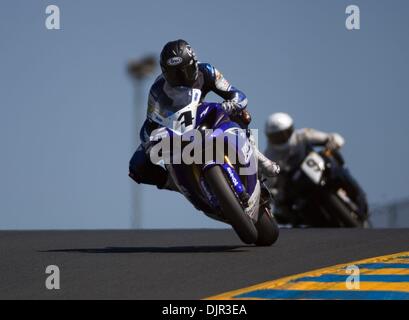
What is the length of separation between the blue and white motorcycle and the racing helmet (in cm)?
9

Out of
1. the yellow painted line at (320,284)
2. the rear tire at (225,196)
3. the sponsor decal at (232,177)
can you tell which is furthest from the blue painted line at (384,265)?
the sponsor decal at (232,177)

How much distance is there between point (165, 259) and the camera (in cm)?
1082

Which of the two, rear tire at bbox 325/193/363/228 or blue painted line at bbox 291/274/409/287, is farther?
rear tire at bbox 325/193/363/228

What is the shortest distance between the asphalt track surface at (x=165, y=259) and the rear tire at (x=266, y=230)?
10 centimetres

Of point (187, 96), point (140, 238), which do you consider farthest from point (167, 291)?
point (140, 238)

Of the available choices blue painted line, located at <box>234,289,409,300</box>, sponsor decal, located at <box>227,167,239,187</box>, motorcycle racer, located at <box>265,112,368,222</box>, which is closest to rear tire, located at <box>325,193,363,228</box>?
motorcycle racer, located at <box>265,112,368,222</box>

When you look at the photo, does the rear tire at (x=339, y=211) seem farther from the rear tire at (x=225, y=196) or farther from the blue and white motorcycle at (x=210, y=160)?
the rear tire at (x=225, y=196)

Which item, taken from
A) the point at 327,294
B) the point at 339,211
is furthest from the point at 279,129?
the point at 327,294

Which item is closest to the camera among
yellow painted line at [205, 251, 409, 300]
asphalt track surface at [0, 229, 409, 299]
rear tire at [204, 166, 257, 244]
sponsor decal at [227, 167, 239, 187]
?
yellow painted line at [205, 251, 409, 300]

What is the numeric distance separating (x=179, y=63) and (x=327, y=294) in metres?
3.60

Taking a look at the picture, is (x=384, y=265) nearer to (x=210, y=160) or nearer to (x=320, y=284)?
(x=320, y=284)

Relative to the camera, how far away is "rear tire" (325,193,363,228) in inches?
752

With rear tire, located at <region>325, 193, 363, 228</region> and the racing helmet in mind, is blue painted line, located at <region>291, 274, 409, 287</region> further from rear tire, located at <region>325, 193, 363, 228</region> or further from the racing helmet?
rear tire, located at <region>325, 193, 363, 228</region>

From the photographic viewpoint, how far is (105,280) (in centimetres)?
927
